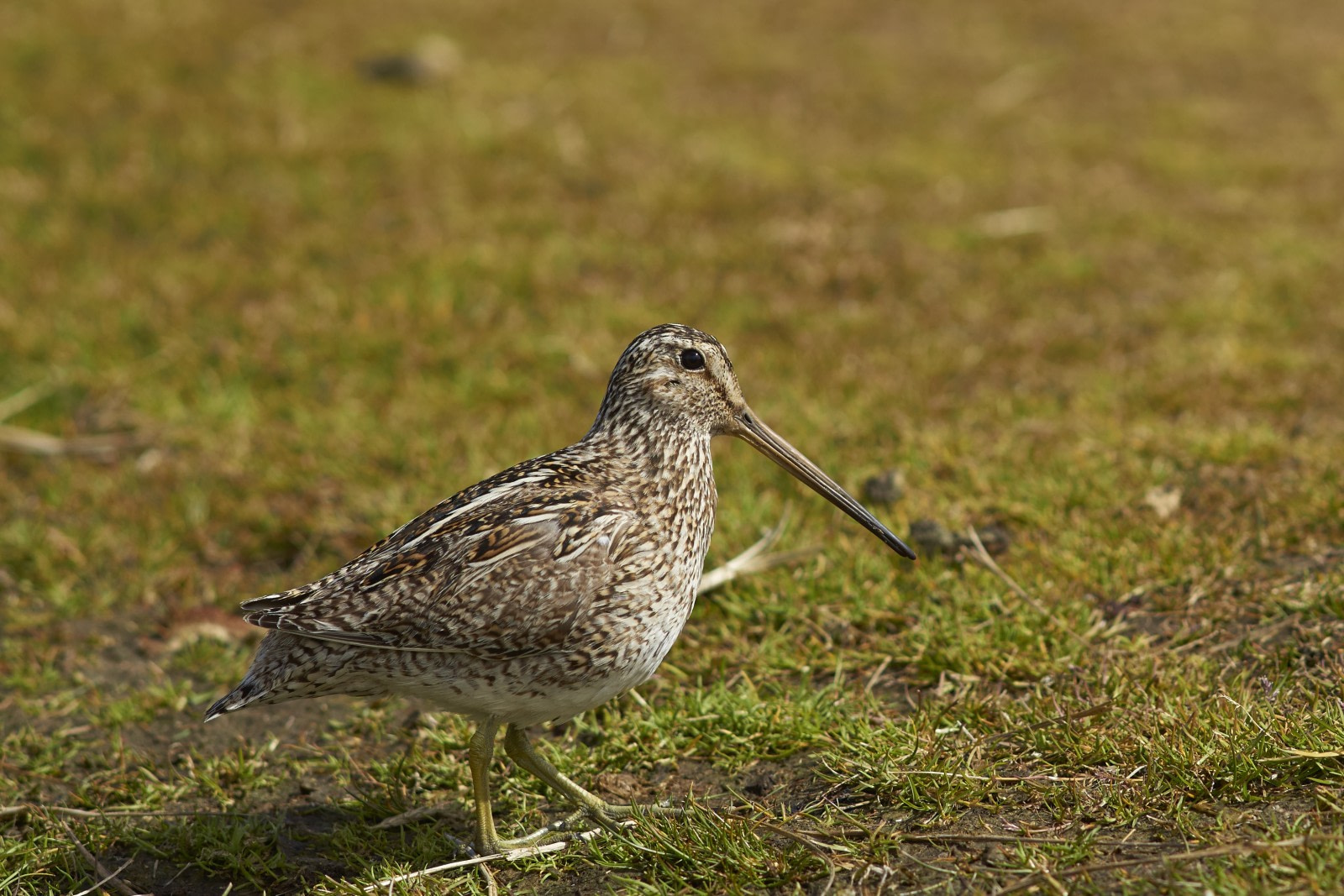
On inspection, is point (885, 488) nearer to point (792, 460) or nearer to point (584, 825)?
point (792, 460)

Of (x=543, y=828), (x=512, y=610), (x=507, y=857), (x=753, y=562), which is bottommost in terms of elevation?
(x=543, y=828)

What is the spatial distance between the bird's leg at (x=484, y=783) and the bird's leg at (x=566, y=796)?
15cm

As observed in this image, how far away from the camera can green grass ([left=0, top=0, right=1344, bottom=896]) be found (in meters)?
4.64

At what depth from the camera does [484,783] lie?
4.67 meters

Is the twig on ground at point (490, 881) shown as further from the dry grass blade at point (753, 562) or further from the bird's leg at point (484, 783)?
the dry grass blade at point (753, 562)

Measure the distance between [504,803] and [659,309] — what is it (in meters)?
4.98

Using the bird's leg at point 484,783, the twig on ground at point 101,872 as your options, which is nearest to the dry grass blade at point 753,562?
the bird's leg at point 484,783

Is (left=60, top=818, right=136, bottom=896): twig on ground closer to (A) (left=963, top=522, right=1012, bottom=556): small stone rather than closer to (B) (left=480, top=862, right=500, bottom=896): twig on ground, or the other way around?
(B) (left=480, top=862, right=500, bottom=896): twig on ground

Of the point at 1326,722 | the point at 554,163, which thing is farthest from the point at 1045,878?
the point at 554,163

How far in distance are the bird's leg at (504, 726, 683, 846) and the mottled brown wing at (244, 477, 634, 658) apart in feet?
1.89

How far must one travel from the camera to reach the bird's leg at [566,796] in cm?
468

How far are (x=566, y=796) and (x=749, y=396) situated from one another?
390 cm

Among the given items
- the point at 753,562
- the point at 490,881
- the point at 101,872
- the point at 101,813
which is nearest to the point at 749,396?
the point at 753,562

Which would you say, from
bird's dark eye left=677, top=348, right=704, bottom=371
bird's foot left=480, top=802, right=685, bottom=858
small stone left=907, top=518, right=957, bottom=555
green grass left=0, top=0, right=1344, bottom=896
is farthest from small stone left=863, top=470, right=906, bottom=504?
bird's foot left=480, top=802, right=685, bottom=858
